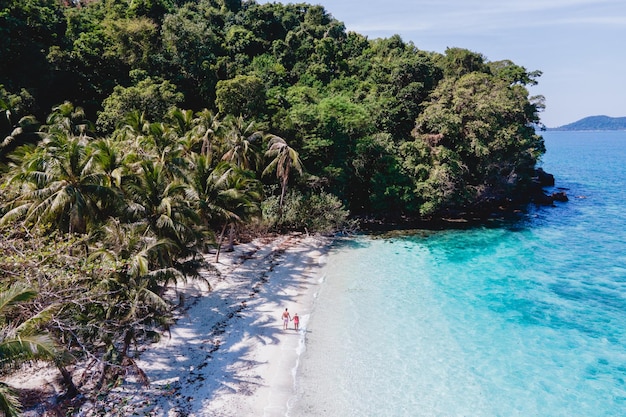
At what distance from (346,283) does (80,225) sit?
1462cm

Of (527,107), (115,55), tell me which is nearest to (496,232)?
(527,107)

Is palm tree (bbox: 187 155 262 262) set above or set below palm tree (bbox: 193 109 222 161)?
below

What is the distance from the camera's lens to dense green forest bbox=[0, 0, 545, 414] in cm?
1379

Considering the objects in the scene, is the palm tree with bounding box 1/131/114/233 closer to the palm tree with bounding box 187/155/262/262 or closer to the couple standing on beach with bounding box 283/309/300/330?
the palm tree with bounding box 187/155/262/262

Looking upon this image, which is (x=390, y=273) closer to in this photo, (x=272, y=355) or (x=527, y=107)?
(x=272, y=355)

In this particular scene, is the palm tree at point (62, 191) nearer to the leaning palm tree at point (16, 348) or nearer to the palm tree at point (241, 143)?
the leaning palm tree at point (16, 348)

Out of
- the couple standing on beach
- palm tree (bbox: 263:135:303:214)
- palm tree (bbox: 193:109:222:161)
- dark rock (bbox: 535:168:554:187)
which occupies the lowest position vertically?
the couple standing on beach

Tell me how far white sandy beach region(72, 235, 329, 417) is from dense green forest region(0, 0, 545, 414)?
1456mm

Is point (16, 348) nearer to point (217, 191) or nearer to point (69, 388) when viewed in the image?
point (69, 388)

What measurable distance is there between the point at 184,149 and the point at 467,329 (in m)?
20.4

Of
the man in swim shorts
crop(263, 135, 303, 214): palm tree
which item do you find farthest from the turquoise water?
crop(263, 135, 303, 214): palm tree

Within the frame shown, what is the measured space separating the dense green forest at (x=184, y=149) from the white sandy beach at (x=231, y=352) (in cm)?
146

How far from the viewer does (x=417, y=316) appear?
67.9ft

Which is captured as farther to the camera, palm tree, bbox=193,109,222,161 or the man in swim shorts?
palm tree, bbox=193,109,222,161
